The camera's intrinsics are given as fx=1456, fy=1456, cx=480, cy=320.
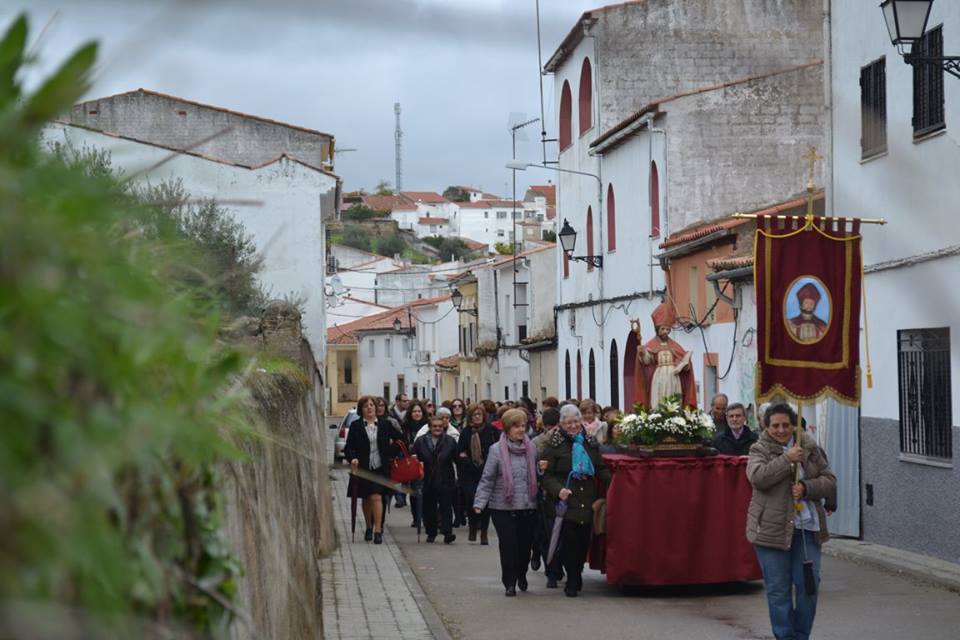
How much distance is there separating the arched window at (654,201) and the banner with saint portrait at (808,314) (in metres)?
20.1

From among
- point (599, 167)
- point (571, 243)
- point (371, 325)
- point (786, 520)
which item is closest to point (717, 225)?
point (571, 243)

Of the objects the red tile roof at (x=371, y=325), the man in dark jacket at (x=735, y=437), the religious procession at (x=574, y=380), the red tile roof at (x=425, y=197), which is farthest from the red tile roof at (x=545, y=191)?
the man in dark jacket at (x=735, y=437)

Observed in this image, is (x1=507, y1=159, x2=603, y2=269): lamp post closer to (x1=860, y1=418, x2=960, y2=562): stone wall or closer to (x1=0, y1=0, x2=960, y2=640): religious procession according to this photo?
(x1=0, y1=0, x2=960, y2=640): religious procession

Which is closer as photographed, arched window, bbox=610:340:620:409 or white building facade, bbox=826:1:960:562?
white building facade, bbox=826:1:960:562

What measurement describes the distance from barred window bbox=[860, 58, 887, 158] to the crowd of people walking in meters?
3.88

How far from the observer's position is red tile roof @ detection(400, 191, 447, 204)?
185625 millimetres

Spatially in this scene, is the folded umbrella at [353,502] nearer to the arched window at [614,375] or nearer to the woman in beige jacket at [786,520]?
the woman in beige jacket at [786,520]

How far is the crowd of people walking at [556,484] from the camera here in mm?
9805

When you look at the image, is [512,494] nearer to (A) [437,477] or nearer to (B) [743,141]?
(A) [437,477]

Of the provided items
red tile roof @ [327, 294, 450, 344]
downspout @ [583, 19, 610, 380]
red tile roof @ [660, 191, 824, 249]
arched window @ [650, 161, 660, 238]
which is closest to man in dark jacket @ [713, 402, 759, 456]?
red tile roof @ [660, 191, 824, 249]

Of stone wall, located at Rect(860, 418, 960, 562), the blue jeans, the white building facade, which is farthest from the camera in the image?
the white building facade

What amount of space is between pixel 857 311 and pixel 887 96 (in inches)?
271

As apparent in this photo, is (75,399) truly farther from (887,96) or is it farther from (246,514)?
(887,96)

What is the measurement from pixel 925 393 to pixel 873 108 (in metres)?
3.96
